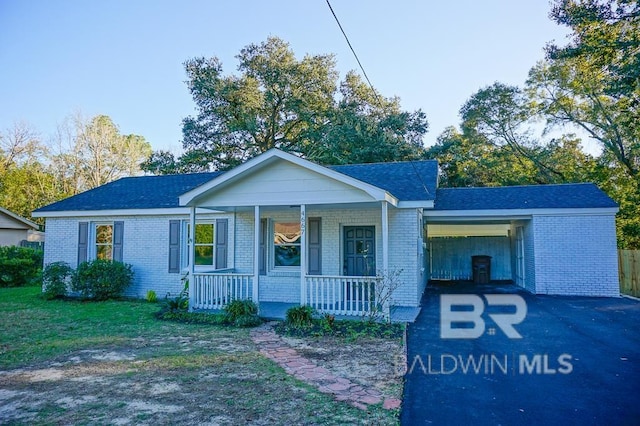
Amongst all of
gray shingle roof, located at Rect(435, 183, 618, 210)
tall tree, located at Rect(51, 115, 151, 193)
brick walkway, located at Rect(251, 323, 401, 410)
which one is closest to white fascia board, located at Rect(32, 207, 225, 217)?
brick walkway, located at Rect(251, 323, 401, 410)

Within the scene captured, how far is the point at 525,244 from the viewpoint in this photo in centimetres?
1467

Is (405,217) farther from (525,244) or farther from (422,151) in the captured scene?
(422,151)

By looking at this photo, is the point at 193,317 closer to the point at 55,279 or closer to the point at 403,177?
the point at 55,279

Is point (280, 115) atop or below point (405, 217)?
atop

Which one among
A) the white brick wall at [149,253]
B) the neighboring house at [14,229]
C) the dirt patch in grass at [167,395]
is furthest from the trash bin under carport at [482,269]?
the neighboring house at [14,229]

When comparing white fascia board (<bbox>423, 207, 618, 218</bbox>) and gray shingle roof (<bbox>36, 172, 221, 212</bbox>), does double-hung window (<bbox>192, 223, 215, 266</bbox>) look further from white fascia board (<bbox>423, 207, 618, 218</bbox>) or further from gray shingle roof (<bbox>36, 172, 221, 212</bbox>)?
white fascia board (<bbox>423, 207, 618, 218</bbox>)

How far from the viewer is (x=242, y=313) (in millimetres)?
9398

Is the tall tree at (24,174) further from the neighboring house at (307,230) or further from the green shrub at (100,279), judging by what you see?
the green shrub at (100,279)

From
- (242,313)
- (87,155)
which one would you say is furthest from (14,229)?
(242,313)

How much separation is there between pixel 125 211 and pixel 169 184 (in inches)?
101

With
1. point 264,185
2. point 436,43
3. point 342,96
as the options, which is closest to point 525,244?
point 436,43

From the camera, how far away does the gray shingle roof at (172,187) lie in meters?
12.0

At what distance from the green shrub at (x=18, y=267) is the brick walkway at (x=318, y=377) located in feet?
48.5

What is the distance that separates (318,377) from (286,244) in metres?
6.82
